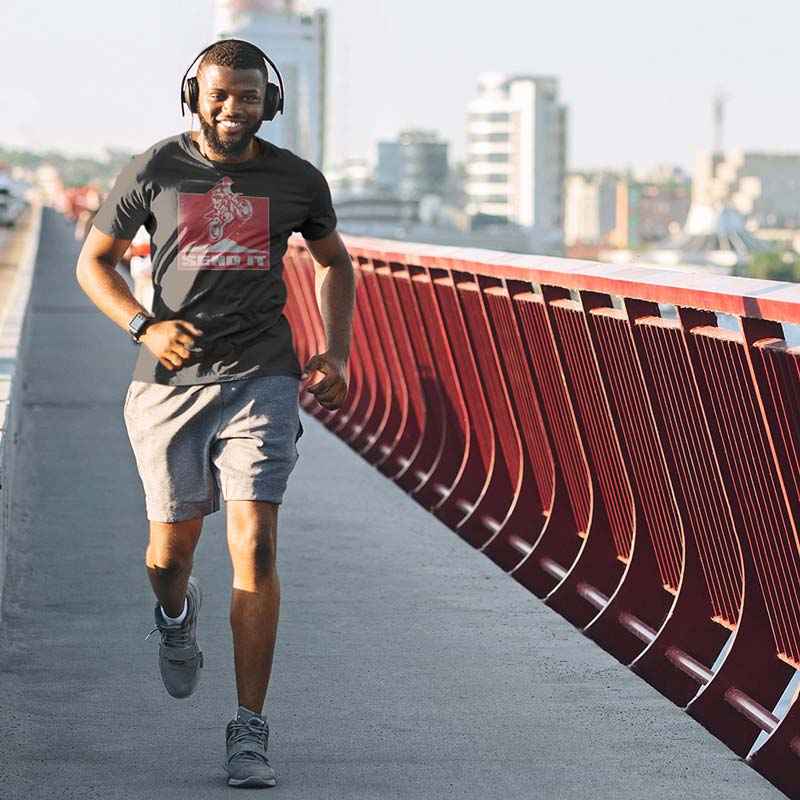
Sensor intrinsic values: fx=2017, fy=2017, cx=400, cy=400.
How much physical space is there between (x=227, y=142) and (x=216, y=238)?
24cm

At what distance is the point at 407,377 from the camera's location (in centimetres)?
1137

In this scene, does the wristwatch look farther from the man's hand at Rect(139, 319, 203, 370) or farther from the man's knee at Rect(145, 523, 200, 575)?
the man's knee at Rect(145, 523, 200, 575)

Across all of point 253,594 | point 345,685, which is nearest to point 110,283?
point 253,594

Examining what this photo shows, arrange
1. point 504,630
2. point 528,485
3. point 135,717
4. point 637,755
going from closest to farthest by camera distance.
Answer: point 637,755 → point 135,717 → point 504,630 → point 528,485

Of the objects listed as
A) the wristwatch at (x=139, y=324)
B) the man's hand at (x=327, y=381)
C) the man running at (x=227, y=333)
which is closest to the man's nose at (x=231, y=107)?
the man running at (x=227, y=333)

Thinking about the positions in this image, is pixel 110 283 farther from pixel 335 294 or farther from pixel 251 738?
pixel 251 738

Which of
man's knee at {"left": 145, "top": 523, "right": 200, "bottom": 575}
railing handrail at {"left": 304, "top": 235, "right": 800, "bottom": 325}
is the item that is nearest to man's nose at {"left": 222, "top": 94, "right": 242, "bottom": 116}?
man's knee at {"left": 145, "top": 523, "right": 200, "bottom": 575}

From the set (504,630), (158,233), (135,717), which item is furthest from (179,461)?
(504,630)

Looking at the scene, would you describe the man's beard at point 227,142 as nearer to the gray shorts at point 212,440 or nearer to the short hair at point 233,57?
the short hair at point 233,57

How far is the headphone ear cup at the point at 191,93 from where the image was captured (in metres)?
5.32

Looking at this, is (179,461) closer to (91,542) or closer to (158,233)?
(158,233)

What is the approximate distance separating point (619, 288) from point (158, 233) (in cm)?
Answer: 155

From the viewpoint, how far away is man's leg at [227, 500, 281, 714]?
5.15 m

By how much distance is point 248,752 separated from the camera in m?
5.12
